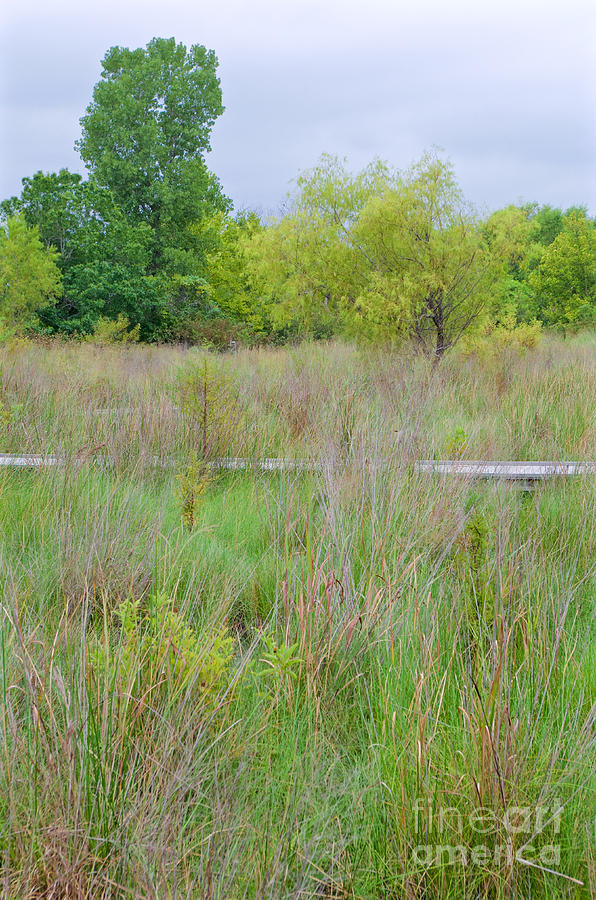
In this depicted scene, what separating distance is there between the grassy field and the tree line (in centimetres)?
578

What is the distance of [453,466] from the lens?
3227mm

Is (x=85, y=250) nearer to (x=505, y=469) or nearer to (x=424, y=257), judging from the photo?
(x=424, y=257)

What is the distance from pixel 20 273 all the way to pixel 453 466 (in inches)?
632

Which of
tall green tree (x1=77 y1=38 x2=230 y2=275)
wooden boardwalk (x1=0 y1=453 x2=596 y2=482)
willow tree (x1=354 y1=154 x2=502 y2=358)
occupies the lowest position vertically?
wooden boardwalk (x1=0 y1=453 x2=596 y2=482)

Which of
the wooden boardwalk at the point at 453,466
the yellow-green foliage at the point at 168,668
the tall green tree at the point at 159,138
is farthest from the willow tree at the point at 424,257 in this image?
the tall green tree at the point at 159,138

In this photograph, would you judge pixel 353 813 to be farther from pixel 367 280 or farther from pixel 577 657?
pixel 367 280

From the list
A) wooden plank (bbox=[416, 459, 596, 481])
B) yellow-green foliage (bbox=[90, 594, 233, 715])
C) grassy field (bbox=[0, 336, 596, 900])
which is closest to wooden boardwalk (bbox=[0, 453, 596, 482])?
wooden plank (bbox=[416, 459, 596, 481])

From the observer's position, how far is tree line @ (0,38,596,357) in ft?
27.3

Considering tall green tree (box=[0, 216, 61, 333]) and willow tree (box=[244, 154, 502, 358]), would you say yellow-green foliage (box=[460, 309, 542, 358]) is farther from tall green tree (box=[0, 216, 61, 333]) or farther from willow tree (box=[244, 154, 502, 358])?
tall green tree (box=[0, 216, 61, 333])

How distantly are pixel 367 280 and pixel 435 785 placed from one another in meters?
8.38

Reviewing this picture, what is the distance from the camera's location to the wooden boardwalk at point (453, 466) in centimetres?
324

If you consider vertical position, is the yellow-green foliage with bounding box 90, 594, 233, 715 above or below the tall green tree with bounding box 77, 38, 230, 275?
below

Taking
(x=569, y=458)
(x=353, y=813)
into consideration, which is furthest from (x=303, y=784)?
(x=569, y=458)

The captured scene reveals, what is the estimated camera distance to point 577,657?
1857 mm
